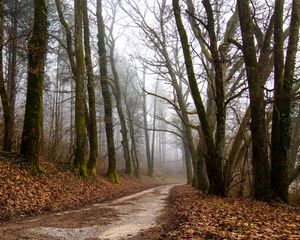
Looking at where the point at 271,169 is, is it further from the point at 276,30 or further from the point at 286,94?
the point at 276,30

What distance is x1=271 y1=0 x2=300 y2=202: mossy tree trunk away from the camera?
10867 mm

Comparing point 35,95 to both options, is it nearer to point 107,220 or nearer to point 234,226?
point 107,220

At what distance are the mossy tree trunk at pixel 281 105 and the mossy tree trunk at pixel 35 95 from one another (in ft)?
25.3

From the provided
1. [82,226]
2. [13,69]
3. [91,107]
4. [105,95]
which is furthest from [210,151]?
[105,95]

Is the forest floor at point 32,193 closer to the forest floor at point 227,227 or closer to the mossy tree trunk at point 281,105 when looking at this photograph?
the forest floor at point 227,227

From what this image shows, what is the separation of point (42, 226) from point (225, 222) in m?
3.38

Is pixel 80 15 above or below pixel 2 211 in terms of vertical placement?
above

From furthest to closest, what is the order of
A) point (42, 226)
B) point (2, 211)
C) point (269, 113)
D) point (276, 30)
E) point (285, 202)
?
1. point (269, 113)
2. point (276, 30)
3. point (285, 202)
4. point (2, 211)
5. point (42, 226)

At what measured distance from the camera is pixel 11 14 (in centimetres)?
2214

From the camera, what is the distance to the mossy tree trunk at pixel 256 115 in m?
10.9

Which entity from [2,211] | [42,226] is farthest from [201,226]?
[2,211]

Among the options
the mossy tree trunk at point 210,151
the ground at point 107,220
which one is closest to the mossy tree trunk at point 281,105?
the ground at point 107,220

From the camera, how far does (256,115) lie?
11133 mm

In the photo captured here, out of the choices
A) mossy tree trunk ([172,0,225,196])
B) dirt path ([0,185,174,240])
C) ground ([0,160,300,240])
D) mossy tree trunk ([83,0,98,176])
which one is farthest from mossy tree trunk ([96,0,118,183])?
dirt path ([0,185,174,240])
